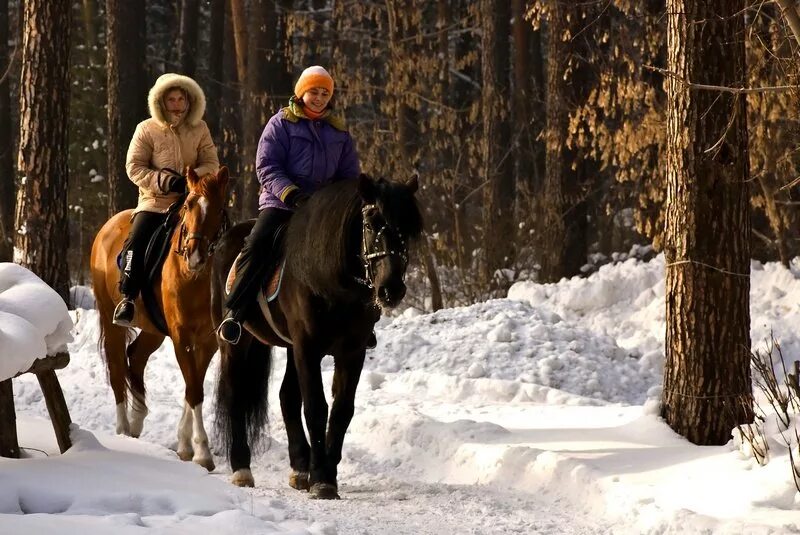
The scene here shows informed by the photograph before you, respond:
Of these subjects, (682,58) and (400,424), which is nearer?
(682,58)

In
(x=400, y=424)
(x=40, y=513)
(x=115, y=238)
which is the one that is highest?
(x=115, y=238)

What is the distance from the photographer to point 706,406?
888 cm

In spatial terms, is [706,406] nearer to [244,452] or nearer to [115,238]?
[244,452]

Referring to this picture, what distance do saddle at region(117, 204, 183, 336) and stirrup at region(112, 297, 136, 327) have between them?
128 millimetres

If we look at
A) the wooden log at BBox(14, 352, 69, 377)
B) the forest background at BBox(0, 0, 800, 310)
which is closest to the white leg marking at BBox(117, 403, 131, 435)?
the wooden log at BBox(14, 352, 69, 377)

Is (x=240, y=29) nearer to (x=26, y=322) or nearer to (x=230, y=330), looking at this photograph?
(x=230, y=330)

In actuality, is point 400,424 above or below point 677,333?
below

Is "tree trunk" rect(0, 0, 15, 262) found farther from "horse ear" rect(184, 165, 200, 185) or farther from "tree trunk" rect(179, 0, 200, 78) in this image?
"horse ear" rect(184, 165, 200, 185)

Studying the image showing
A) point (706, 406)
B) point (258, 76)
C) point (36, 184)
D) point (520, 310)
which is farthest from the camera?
point (258, 76)

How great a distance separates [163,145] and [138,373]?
6.96 feet

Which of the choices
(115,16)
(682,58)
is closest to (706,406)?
(682,58)

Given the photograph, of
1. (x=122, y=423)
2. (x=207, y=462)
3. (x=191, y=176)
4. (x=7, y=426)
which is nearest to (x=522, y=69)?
(x=122, y=423)

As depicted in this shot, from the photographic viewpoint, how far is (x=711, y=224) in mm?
8805

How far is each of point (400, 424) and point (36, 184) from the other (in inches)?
245
